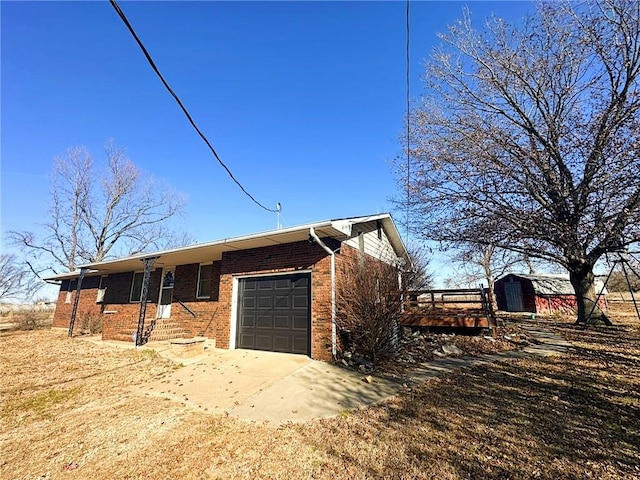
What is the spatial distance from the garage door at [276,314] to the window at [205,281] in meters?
2.77

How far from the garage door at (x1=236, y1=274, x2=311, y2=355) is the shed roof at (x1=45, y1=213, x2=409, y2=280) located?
115 cm

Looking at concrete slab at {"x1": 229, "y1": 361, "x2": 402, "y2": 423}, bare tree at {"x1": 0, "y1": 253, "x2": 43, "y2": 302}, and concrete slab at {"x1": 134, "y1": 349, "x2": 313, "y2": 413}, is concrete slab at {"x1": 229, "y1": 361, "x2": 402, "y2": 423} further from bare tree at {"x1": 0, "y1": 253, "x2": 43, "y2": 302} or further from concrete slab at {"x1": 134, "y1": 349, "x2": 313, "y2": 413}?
bare tree at {"x1": 0, "y1": 253, "x2": 43, "y2": 302}

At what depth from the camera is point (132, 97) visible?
27.0 feet

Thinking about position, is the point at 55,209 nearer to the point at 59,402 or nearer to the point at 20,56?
the point at 20,56

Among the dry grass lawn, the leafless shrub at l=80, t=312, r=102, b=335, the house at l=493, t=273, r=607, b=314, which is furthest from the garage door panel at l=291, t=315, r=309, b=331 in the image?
the house at l=493, t=273, r=607, b=314

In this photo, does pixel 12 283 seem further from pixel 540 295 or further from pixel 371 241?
pixel 540 295

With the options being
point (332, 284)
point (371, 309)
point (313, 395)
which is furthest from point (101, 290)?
point (371, 309)

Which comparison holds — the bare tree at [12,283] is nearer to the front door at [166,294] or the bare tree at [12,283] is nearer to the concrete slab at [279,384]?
the front door at [166,294]

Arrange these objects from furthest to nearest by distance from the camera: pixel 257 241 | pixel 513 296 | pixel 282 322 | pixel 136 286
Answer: pixel 513 296, pixel 136 286, pixel 257 241, pixel 282 322

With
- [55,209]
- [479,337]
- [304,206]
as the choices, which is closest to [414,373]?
[479,337]

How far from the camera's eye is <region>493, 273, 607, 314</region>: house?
73.7 ft

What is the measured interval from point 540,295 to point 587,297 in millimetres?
12285

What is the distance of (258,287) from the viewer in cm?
888

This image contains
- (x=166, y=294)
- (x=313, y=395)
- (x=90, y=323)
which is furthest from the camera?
(x=90, y=323)
